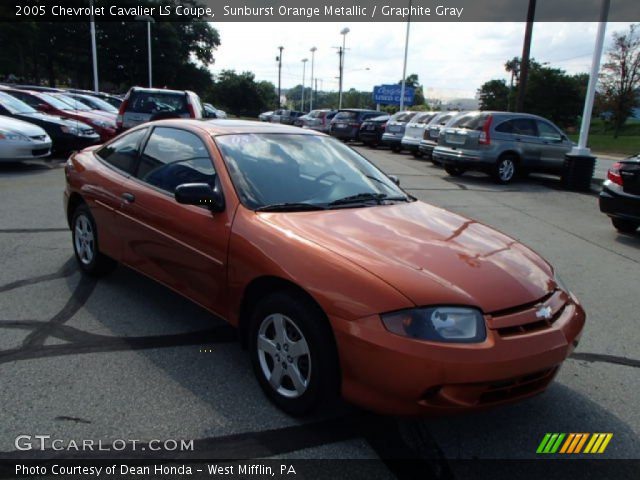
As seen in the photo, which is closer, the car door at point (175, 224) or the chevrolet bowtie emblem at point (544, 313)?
the chevrolet bowtie emblem at point (544, 313)

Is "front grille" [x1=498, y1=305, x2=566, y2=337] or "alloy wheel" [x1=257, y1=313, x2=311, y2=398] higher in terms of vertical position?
"front grille" [x1=498, y1=305, x2=566, y2=337]

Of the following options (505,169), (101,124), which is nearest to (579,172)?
(505,169)

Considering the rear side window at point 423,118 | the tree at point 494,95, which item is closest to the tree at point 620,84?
the tree at point 494,95

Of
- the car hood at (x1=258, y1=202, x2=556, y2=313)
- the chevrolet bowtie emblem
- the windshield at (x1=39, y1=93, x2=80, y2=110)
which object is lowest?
the chevrolet bowtie emblem

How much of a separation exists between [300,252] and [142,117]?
1028 cm

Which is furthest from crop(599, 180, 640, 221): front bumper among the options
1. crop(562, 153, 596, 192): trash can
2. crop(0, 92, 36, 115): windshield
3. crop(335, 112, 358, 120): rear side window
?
crop(335, 112, 358, 120): rear side window

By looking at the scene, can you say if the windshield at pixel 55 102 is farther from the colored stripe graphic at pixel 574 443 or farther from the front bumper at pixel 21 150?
the colored stripe graphic at pixel 574 443

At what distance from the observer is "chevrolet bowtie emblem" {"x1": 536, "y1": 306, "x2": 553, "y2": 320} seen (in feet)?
8.70

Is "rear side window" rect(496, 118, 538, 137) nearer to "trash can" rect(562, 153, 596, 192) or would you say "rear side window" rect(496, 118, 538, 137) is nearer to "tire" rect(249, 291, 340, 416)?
"trash can" rect(562, 153, 596, 192)

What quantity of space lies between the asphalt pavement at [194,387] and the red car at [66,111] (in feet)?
30.3

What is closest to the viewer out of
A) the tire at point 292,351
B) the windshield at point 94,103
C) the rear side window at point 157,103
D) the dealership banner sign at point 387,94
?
the tire at point 292,351

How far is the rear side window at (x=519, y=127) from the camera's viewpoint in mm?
12766

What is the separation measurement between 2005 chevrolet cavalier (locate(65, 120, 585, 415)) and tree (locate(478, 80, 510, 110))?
252 feet

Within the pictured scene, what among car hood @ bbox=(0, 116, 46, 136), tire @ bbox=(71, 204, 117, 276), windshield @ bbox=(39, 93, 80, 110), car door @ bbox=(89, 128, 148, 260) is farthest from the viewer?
windshield @ bbox=(39, 93, 80, 110)
